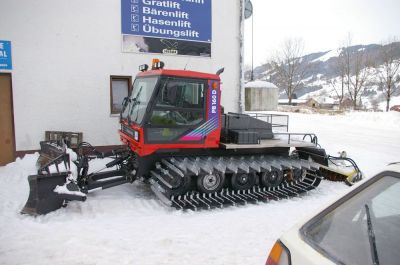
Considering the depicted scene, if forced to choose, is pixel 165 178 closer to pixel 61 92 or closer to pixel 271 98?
pixel 61 92

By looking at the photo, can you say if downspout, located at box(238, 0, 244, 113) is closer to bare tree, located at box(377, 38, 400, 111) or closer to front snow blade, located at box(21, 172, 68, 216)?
front snow blade, located at box(21, 172, 68, 216)

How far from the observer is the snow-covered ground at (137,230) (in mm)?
4070


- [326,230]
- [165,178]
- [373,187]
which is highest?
[373,187]

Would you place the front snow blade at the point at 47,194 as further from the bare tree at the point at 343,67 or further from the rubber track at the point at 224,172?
the bare tree at the point at 343,67

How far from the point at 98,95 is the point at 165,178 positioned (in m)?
4.38

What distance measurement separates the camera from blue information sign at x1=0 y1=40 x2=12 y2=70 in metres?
8.35

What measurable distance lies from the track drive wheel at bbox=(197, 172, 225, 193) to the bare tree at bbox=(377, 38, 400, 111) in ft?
129

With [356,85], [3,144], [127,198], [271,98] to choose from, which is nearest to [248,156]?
[127,198]

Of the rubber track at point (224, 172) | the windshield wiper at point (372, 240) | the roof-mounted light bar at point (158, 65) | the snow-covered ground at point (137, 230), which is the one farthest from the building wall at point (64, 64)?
the windshield wiper at point (372, 240)

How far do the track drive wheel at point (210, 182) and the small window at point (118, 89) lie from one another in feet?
14.8

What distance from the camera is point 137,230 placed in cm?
486

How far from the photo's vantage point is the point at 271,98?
890 inches

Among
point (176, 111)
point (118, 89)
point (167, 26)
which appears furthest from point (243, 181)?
point (167, 26)

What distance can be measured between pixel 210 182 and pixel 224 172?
1.24 feet
